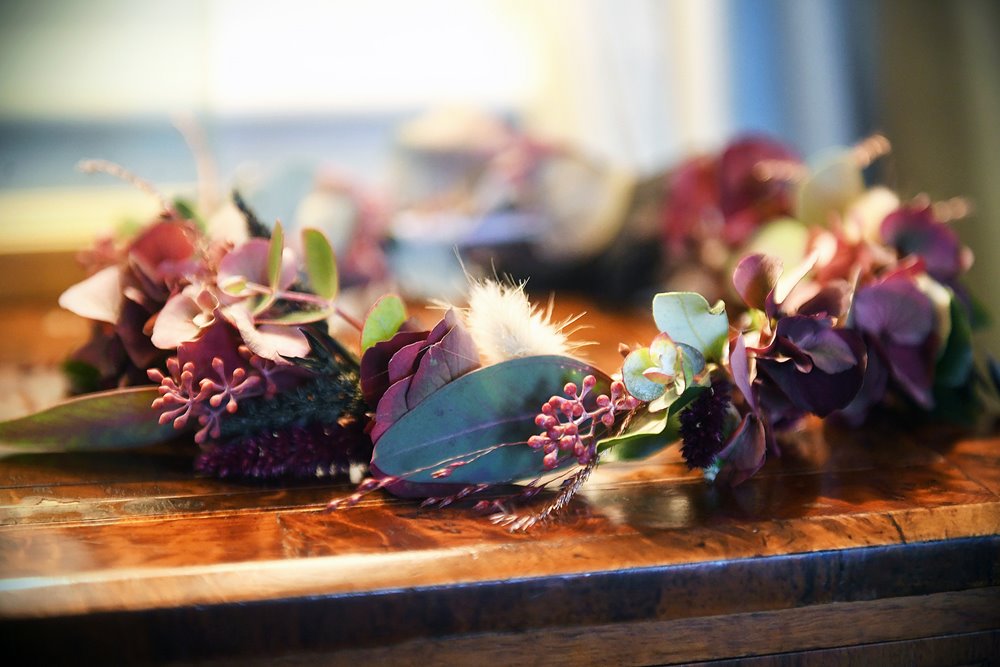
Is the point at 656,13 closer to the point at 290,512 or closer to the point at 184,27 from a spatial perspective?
the point at 184,27

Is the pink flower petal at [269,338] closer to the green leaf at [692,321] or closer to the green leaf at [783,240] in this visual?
the green leaf at [692,321]

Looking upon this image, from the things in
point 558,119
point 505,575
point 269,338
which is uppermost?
point 558,119

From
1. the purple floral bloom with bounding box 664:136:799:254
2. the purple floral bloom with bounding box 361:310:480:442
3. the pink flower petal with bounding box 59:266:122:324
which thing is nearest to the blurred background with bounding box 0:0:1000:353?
the purple floral bloom with bounding box 664:136:799:254

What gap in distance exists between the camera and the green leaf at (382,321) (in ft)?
1.36

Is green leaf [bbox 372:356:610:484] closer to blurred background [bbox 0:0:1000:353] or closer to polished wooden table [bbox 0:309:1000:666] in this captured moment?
polished wooden table [bbox 0:309:1000:666]

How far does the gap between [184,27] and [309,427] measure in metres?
0.74

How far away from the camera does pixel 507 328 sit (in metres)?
0.42

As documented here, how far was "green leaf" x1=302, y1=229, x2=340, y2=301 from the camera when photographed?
1.48 feet

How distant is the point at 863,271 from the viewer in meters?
0.51

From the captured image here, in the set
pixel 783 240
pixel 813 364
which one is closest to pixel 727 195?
pixel 783 240

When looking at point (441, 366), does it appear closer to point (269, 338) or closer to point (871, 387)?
point (269, 338)

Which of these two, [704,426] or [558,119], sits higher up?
[558,119]

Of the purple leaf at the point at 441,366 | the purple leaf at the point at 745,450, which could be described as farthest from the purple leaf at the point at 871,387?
the purple leaf at the point at 441,366

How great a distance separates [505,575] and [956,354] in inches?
12.9
